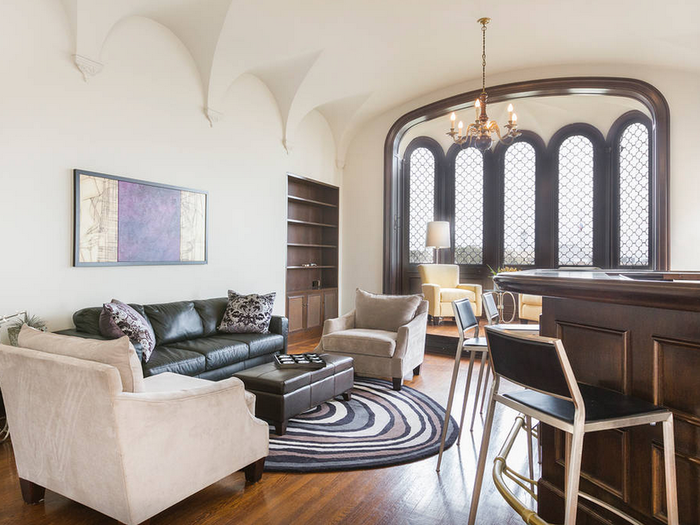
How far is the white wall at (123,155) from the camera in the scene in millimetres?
3266

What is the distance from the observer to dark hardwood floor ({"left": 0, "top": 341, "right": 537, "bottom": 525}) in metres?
1.98

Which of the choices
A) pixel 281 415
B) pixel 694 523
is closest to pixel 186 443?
pixel 281 415

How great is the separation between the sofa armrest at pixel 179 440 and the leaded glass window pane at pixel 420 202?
19.8 ft

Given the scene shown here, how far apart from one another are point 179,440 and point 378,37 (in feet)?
14.9

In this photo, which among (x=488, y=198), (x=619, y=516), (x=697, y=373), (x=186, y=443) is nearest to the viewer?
(x=697, y=373)

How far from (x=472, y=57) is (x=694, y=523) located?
5287 millimetres

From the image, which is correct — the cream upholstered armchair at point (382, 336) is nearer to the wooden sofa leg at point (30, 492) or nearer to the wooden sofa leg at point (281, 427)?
the wooden sofa leg at point (281, 427)

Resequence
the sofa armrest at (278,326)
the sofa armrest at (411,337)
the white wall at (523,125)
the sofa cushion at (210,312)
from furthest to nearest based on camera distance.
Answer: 1. the white wall at (523,125)
2. the sofa armrest at (278,326)
3. the sofa cushion at (210,312)
4. the sofa armrest at (411,337)

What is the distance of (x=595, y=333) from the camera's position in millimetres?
1569

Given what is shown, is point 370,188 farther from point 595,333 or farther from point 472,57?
point 595,333

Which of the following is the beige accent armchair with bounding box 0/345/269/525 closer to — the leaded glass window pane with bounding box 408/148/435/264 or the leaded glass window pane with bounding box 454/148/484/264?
the leaded glass window pane with bounding box 408/148/435/264

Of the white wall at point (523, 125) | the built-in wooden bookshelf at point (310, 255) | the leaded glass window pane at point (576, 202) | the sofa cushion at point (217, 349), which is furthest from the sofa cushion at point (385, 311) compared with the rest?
the leaded glass window pane at point (576, 202)

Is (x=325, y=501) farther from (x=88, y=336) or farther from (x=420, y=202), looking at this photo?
(x=420, y=202)

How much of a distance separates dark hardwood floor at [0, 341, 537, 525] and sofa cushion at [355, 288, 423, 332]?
1.91 metres
